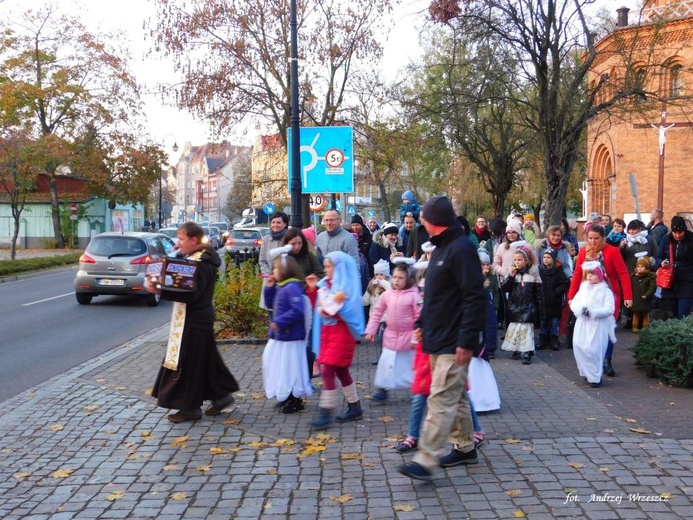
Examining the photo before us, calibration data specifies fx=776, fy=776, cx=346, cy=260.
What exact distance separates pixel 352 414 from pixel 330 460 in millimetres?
1132

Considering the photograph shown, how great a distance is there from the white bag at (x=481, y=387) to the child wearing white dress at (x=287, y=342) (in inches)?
58.9

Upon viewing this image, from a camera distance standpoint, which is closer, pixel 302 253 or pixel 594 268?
A: pixel 302 253

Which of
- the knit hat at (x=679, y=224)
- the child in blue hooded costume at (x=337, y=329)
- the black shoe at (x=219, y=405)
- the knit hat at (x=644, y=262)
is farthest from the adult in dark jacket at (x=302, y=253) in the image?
the knit hat at (x=644, y=262)

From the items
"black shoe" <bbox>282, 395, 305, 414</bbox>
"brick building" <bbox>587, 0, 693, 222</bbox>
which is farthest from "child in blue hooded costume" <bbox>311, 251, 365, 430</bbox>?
"brick building" <bbox>587, 0, 693, 222</bbox>

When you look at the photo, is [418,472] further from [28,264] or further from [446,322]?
[28,264]

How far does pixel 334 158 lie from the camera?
40.8ft

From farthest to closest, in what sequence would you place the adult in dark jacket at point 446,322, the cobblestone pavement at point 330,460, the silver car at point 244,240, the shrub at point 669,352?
the silver car at point 244,240 → the shrub at point 669,352 → the adult in dark jacket at point 446,322 → the cobblestone pavement at point 330,460

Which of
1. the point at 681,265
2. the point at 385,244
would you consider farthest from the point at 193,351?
the point at 681,265

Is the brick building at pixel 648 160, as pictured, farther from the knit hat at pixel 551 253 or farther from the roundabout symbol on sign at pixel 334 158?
the roundabout symbol on sign at pixel 334 158

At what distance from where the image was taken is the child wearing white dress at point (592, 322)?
27.2 ft

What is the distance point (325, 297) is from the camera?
6.73 meters

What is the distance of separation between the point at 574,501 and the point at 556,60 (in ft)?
39.1

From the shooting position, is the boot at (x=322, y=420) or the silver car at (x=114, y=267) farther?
the silver car at (x=114, y=267)

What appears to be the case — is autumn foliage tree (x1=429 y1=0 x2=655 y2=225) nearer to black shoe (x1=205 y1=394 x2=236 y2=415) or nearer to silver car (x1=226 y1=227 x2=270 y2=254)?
black shoe (x1=205 y1=394 x2=236 y2=415)
